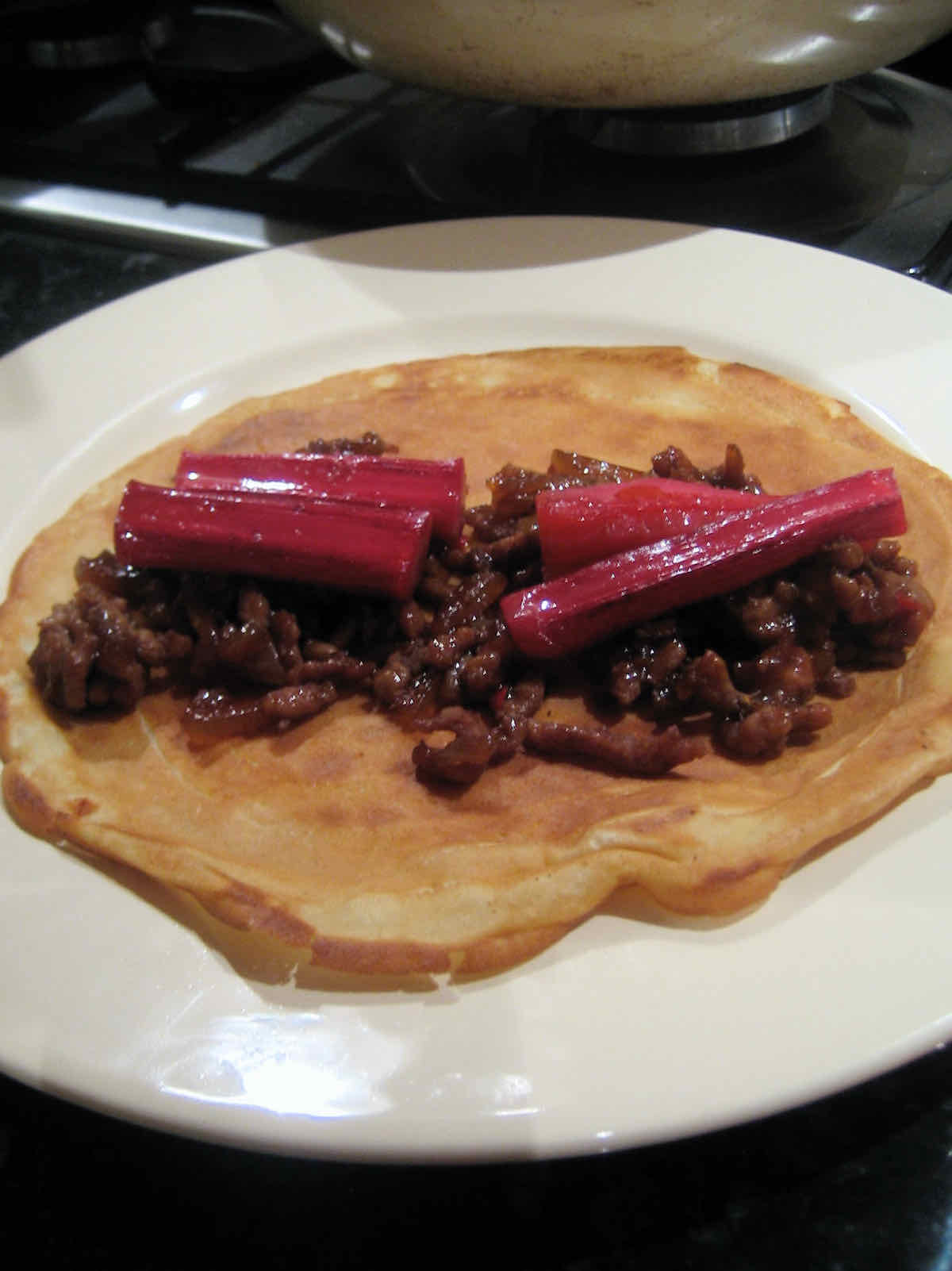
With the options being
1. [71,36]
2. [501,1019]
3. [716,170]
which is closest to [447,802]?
[501,1019]

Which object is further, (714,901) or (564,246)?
(564,246)

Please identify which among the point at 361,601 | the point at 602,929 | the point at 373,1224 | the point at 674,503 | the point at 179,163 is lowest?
the point at 373,1224

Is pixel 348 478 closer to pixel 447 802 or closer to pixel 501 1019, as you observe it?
pixel 447 802

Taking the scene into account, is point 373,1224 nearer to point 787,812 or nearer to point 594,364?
point 787,812

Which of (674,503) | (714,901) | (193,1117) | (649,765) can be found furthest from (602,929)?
(674,503)

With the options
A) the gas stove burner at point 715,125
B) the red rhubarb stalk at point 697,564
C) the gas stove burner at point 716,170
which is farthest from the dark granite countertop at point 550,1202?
the gas stove burner at point 715,125

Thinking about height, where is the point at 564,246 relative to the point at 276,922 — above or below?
above

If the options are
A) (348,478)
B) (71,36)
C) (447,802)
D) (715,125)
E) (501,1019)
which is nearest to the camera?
(501,1019)
